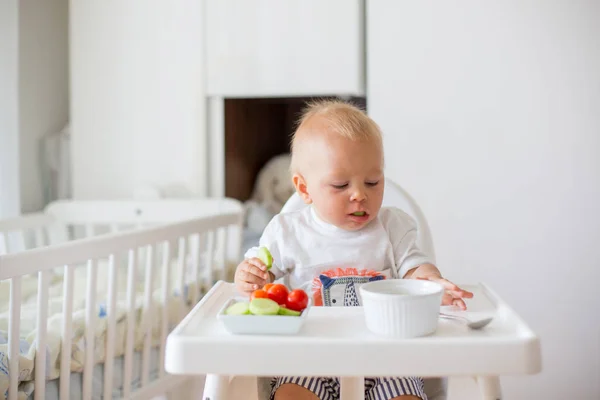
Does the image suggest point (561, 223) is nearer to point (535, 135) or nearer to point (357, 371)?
point (535, 135)

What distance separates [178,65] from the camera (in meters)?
2.20

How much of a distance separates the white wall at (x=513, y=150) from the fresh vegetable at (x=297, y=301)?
1152 millimetres

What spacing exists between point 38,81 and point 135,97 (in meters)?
0.36

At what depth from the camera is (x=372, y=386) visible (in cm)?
106

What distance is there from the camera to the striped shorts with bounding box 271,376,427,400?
101cm

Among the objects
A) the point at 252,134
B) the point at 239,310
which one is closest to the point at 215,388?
the point at 239,310

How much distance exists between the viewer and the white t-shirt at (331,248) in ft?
3.83

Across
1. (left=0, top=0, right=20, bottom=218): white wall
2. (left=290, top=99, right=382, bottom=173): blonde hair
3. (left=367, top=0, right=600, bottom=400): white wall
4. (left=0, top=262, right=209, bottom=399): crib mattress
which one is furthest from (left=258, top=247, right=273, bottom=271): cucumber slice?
(left=0, top=0, right=20, bottom=218): white wall

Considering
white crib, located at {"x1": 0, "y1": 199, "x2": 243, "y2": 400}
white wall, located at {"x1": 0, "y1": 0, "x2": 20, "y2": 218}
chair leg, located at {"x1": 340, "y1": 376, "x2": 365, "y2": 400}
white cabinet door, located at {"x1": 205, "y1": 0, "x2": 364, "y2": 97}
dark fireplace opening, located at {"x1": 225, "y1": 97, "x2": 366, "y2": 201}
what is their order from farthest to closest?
1. dark fireplace opening, located at {"x1": 225, "y1": 97, "x2": 366, "y2": 201}
2. white wall, located at {"x1": 0, "y1": 0, "x2": 20, "y2": 218}
3. white cabinet door, located at {"x1": 205, "y1": 0, "x2": 364, "y2": 97}
4. white crib, located at {"x1": 0, "y1": 199, "x2": 243, "y2": 400}
5. chair leg, located at {"x1": 340, "y1": 376, "x2": 365, "y2": 400}

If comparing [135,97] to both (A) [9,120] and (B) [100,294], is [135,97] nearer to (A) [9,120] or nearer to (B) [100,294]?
(A) [9,120]

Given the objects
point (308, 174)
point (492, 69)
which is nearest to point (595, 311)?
point (492, 69)

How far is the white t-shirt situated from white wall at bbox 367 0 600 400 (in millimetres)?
777

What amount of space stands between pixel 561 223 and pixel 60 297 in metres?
1.30

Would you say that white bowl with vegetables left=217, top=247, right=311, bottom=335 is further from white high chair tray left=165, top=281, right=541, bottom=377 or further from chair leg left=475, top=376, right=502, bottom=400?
chair leg left=475, top=376, right=502, bottom=400
